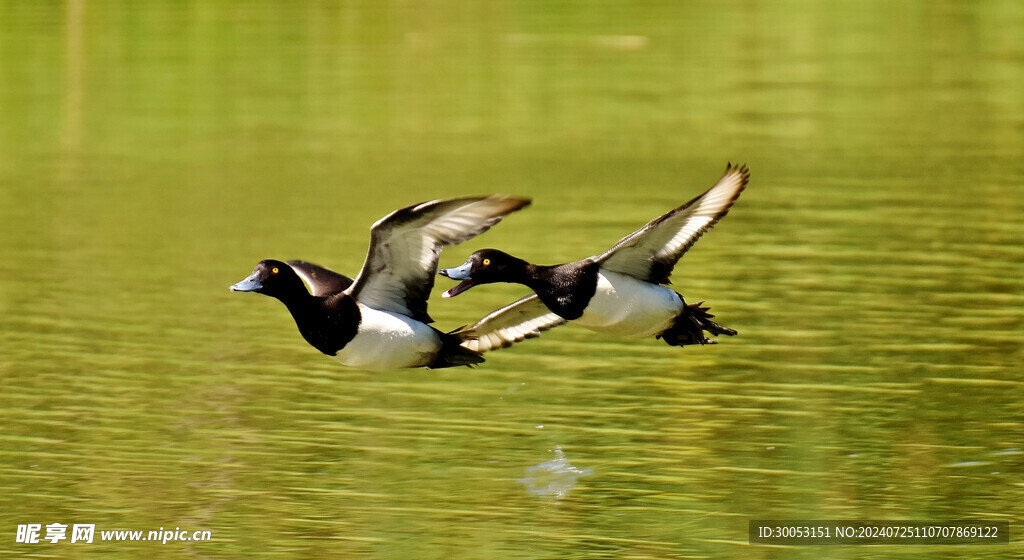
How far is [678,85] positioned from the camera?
37688 millimetres

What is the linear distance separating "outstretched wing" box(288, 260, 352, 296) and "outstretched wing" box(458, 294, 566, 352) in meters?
1.04

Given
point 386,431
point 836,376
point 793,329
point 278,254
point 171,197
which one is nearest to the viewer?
point 386,431

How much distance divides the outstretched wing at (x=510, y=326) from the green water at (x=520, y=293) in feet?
3.64

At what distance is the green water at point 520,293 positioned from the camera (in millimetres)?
13578

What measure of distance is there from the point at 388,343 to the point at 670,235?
210 centimetres

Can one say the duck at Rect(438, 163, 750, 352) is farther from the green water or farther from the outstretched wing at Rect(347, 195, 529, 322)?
the green water

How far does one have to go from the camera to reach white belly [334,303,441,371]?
12.4 metres

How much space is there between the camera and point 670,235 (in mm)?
12453

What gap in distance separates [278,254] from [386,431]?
7935 millimetres

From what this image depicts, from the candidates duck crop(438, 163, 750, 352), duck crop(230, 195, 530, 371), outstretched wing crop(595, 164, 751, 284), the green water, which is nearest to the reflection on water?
the green water

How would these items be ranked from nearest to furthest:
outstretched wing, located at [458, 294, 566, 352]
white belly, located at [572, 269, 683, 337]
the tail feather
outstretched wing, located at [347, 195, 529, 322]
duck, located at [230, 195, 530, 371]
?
outstretched wing, located at [347, 195, 529, 322], duck, located at [230, 195, 530, 371], white belly, located at [572, 269, 683, 337], the tail feather, outstretched wing, located at [458, 294, 566, 352]

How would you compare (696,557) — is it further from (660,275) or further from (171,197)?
(171,197)

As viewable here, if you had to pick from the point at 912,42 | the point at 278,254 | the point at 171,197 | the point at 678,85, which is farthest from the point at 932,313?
the point at 912,42

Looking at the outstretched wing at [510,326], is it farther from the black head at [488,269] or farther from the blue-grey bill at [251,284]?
the blue-grey bill at [251,284]
